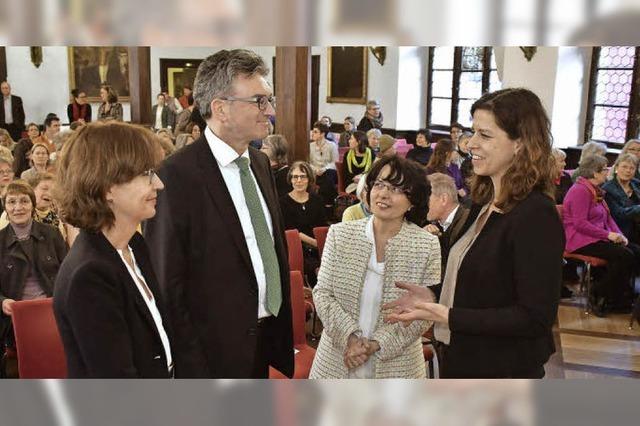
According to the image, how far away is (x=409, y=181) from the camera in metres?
2.41

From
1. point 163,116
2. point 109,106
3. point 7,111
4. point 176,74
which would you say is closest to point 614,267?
point 109,106

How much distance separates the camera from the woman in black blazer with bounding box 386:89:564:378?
138 cm

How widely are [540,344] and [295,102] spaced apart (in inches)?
187

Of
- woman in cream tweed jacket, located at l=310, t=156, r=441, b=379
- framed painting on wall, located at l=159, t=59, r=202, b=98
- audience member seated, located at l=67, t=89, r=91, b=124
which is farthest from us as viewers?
framed painting on wall, located at l=159, t=59, r=202, b=98

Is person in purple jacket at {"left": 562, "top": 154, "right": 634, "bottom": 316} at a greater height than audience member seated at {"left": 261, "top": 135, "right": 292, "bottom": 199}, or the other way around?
audience member seated at {"left": 261, "top": 135, "right": 292, "bottom": 199}

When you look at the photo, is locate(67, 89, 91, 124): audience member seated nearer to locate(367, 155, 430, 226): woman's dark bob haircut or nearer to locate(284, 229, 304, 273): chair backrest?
locate(284, 229, 304, 273): chair backrest

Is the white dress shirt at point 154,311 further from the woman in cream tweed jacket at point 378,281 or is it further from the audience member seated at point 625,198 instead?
the audience member seated at point 625,198

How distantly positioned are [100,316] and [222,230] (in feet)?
2.17

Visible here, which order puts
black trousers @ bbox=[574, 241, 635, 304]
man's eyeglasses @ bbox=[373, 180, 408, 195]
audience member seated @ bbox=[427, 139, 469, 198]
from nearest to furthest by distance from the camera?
man's eyeglasses @ bbox=[373, 180, 408, 195] → black trousers @ bbox=[574, 241, 635, 304] → audience member seated @ bbox=[427, 139, 469, 198]

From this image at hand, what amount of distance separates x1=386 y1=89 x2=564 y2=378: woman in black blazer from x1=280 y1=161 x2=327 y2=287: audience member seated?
3.40 meters

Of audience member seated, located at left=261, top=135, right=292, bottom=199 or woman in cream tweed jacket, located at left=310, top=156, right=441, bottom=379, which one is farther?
audience member seated, located at left=261, top=135, right=292, bottom=199

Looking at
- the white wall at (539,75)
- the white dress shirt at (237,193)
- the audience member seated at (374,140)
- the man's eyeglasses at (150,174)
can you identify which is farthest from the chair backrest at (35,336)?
the white wall at (539,75)

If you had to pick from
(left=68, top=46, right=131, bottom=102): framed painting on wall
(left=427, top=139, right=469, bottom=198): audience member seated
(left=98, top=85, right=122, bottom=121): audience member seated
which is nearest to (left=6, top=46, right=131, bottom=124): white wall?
(left=68, top=46, right=131, bottom=102): framed painting on wall

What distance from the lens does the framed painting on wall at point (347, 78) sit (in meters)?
13.2
